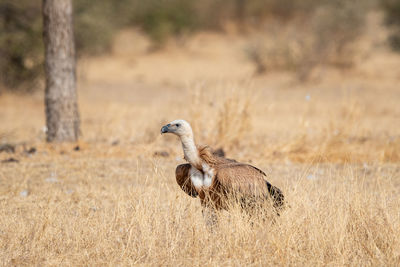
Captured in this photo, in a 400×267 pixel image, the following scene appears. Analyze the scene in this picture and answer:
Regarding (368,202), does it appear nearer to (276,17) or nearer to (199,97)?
(199,97)

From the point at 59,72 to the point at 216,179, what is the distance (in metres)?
4.15

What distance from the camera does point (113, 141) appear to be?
8.01 m

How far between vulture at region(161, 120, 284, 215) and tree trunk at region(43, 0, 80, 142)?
370 cm

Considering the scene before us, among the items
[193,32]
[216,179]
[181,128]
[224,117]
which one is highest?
[193,32]

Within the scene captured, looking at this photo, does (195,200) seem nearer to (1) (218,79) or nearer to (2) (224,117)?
(2) (224,117)

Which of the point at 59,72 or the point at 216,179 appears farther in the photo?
the point at 59,72

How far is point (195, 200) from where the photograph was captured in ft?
15.6

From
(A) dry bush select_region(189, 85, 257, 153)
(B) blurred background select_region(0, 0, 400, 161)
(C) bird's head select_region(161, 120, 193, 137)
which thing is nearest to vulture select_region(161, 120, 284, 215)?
(C) bird's head select_region(161, 120, 193, 137)

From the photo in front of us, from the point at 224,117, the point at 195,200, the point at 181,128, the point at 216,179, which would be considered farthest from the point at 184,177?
the point at 224,117

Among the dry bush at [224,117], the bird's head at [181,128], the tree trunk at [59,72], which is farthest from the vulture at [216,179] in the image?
the tree trunk at [59,72]

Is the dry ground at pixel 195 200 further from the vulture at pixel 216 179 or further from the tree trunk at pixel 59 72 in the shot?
the tree trunk at pixel 59 72

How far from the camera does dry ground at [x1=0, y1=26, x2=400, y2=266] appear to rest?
3.77 meters

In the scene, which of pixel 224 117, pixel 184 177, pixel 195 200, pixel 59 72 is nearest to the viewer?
pixel 184 177

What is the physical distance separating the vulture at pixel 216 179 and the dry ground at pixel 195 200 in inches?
6.4
